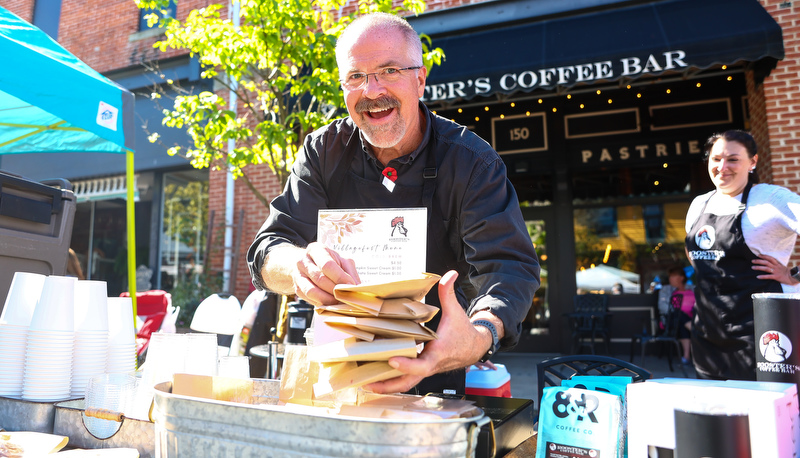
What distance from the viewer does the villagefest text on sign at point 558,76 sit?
5199 millimetres

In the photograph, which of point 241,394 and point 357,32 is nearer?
point 241,394

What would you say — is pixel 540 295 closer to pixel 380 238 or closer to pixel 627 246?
pixel 627 246

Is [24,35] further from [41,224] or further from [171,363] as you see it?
[171,363]

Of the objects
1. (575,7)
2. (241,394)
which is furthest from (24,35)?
(575,7)

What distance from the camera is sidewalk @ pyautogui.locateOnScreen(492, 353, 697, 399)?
17.5 ft

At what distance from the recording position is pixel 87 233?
9.91 meters

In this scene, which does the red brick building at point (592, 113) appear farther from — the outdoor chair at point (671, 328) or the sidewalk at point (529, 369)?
the outdoor chair at point (671, 328)

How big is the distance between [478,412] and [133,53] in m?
10.9

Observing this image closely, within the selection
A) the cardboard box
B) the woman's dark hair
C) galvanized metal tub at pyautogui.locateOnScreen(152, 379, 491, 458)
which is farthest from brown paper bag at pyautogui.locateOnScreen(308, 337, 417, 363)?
the woman's dark hair

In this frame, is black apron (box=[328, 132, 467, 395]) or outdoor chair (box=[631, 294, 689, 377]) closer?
black apron (box=[328, 132, 467, 395])

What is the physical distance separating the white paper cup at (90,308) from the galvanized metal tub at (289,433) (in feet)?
2.81

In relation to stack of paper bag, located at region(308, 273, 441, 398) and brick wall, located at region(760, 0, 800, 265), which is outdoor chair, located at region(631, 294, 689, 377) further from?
stack of paper bag, located at region(308, 273, 441, 398)

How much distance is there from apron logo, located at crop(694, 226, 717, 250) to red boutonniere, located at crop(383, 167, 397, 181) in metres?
1.96

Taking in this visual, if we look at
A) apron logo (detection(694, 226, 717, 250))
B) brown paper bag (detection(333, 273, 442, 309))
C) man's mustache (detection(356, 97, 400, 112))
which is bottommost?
brown paper bag (detection(333, 273, 442, 309))
